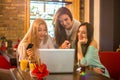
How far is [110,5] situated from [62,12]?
1.46 m

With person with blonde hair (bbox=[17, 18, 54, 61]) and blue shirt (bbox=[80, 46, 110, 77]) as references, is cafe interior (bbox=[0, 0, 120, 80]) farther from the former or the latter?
blue shirt (bbox=[80, 46, 110, 77])

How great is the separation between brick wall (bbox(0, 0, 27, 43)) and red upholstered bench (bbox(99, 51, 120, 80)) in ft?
8.50

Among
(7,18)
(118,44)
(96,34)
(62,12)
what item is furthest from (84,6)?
(62,12)

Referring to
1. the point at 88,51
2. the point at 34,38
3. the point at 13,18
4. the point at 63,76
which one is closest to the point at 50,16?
the point at 13,18

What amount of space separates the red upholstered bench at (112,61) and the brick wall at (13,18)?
8.50 feet

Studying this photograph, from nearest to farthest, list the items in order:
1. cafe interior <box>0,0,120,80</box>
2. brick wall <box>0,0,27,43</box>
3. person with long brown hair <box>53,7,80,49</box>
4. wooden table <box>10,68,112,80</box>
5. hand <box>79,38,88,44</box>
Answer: wooden table <box>10,68,112,80</box>
hand <box>79,38,88,44</box>
person with long brown hair <box>53,7,80,49</box>
cafe interior <box>0,0,120,80</box>
brick wall <box>0,0,27,43</box>

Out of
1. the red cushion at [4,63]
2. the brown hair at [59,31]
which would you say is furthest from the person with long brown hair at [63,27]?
the red cushion at [4,63]

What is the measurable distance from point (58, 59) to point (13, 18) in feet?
10.6

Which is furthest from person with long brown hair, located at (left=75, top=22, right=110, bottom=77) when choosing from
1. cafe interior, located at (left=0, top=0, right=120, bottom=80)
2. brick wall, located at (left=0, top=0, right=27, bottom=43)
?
brick wall, located at (left=0, top=0, right=27, bottom=43)

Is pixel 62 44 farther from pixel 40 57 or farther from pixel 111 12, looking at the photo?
pixel 111 12

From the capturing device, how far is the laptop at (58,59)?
1.71 metres

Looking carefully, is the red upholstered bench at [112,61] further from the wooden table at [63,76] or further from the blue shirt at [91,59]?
the wooden table at [63,76]

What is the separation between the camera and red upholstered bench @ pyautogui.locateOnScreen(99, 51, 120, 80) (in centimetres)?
254

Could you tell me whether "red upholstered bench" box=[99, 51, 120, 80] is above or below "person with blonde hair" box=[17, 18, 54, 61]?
below
